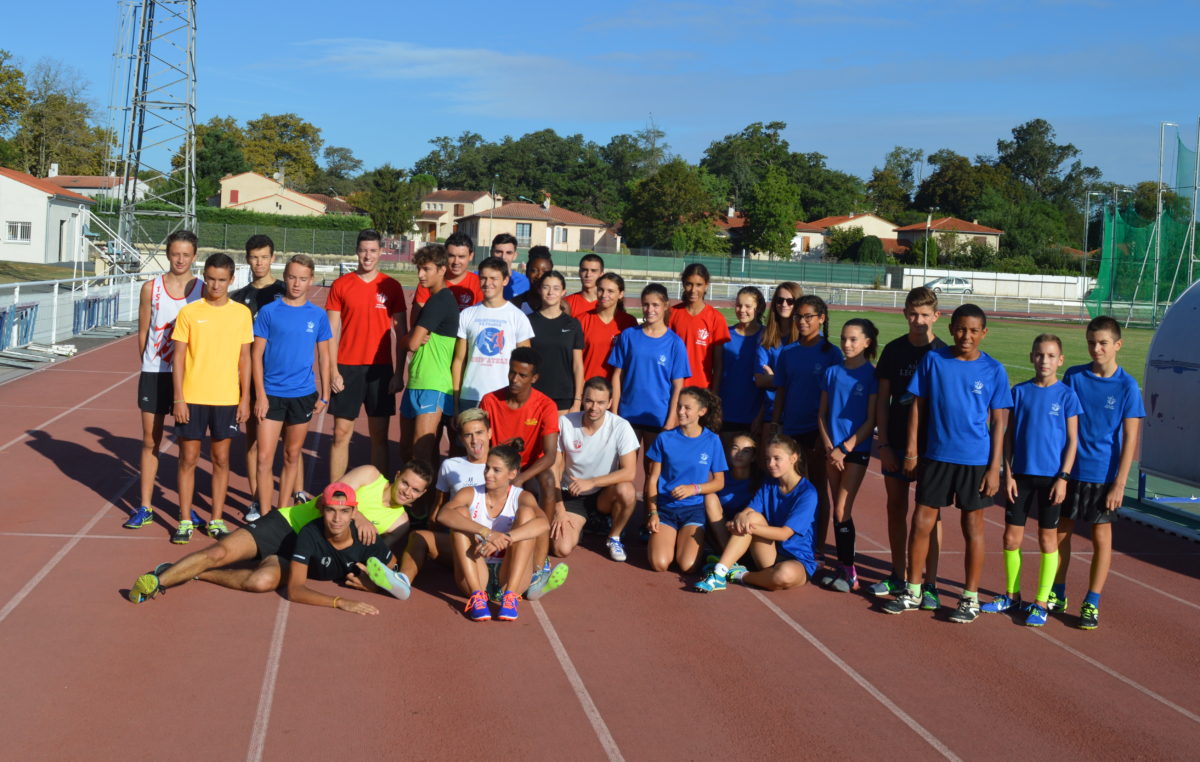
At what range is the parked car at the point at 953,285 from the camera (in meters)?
59.5

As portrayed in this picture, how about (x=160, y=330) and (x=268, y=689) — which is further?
(x=160, y=330)

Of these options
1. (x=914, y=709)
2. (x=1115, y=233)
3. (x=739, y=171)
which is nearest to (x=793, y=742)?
(x=914, y=709)

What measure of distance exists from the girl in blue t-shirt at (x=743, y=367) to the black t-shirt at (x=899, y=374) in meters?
1.24

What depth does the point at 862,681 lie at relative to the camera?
16.2 ft

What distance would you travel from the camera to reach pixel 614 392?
7.28 meters

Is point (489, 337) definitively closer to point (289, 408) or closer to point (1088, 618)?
point (289, 408)

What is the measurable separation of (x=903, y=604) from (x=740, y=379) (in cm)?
206

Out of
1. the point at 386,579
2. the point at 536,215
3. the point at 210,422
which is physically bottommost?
the point at 386,579

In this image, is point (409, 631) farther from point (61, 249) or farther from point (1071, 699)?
point (61, 249)

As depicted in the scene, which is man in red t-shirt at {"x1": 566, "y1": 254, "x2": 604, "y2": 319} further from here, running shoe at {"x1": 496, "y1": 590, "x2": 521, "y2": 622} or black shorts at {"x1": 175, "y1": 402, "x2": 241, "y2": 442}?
running shoe at {"x1": 496, "y1": 590, "x2": 521, "y2": 622}

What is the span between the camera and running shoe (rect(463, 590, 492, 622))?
217 inches

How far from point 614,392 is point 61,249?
4389 cm

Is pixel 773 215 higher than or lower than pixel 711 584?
higher

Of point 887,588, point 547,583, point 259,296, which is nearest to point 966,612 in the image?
point 887,588
